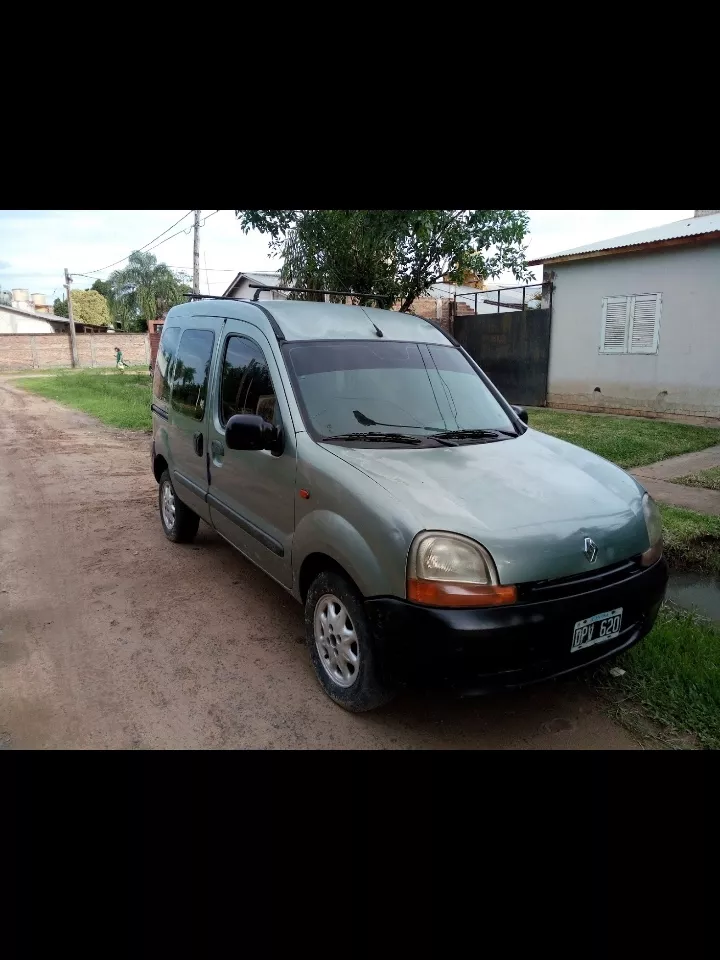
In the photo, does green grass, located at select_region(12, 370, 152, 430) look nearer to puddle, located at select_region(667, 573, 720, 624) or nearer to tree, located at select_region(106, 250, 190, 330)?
puddle, located at select_region(667, 573, 720, 624)

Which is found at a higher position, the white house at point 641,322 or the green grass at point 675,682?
the white house at point 641,322

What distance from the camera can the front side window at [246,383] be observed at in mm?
3746

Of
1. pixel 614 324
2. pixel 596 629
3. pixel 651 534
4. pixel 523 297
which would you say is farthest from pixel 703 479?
pixel 523 297

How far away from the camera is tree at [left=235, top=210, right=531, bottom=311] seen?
8219mm

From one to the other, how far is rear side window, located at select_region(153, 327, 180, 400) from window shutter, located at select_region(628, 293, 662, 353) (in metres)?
→ 10.3

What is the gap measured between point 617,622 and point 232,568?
306cm

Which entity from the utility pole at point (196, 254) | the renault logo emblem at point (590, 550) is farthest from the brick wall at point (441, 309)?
the renault logo emblem at point (590, 550)

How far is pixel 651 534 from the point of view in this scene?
10.1ft

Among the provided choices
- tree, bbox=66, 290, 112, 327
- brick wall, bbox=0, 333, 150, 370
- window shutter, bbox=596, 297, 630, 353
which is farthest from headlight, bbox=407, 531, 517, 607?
tree, bbox=66, 290, 112, 327

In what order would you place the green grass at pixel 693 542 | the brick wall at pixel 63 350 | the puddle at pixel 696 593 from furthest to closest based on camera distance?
the brick wall at pixel 63 350
the green grass at pixel 693 542
the puddle at pixel 696 593

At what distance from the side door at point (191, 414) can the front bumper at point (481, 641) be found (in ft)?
7.68

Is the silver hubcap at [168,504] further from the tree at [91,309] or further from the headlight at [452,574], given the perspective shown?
the tree at [91,309]

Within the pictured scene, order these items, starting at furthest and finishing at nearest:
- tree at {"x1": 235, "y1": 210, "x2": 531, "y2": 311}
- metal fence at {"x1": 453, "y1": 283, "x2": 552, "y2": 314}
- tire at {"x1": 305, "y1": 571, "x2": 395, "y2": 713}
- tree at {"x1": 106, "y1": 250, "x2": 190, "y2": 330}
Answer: tree at {"x1": 106, "y1": 250, "x2": 190, "y2": 330} → metal fence at {"x1": 453, "y1": 283, "x2": 552, "y2": 314} → tree at {"x1": 235, "y1": 210, "x2": 531, "y2": 311} → tire at {"x1": 305, "y1": 571, "x2": 395, "y2": 713}
